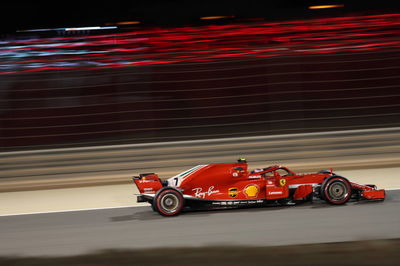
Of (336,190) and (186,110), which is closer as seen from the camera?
(336,190)

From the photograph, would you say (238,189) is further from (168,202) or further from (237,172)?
(168,202)

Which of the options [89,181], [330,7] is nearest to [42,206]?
[89,181]

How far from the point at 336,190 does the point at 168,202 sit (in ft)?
6.39

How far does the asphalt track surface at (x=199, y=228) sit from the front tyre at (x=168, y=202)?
0.29 ft

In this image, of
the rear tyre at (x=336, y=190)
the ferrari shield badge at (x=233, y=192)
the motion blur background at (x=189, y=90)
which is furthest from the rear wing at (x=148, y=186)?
the motion blur background at (x=189, y=90)

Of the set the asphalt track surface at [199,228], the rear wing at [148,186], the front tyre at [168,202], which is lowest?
the asphalt track surface at [199,228]

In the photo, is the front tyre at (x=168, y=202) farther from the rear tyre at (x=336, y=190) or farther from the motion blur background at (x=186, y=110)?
the motion blur background at (x=186, y=110)

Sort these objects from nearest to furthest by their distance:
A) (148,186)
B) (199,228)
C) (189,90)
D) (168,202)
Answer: (199,228), (168,202), (148,186), (189,90)

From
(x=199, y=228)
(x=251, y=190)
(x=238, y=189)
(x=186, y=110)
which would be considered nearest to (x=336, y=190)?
(x=251, y=190)

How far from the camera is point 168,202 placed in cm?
692

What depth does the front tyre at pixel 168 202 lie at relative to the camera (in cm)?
687

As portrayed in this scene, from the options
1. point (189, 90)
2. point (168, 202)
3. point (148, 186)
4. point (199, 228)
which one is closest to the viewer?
point (199, 228)

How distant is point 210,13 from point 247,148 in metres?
5.06

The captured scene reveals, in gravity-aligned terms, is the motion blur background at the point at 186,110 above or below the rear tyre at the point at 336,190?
above
